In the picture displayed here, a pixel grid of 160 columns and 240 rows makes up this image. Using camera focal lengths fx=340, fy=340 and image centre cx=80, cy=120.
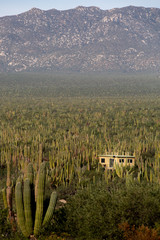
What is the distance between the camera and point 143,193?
9102 mm

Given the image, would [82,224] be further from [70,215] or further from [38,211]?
[38,211]

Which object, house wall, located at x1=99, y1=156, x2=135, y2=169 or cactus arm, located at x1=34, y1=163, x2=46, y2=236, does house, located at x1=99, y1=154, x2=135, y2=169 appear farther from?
cactus arm, located at x1=34, y1=163, x2=46, y2=236

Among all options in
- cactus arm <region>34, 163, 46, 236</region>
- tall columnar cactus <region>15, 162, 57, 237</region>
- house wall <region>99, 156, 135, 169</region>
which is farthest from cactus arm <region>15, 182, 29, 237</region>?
house wall <region>99, 156, 135, 169</region>

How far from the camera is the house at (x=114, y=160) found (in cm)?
1348

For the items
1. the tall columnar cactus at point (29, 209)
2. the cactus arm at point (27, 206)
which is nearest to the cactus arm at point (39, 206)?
the tall columnar cactus at point (29, 209)

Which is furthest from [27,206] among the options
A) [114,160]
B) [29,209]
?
[114,160]

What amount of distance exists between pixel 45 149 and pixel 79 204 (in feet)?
30.1

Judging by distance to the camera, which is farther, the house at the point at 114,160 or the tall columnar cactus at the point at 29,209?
the house at the point at 114,160

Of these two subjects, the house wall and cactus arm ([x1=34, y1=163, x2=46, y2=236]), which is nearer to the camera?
cactus arm ([x1=34, y1=163, x2=46, y2=236])

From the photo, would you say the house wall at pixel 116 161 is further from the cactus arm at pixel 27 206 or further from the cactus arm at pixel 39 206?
the cactus arm at pixel 27 206

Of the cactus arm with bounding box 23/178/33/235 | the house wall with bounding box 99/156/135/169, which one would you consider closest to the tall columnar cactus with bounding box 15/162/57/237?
the cactus arm with bounding box 23/178/33/235

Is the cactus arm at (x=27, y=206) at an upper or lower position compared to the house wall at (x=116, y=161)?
upper

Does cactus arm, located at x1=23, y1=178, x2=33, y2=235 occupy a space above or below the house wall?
above

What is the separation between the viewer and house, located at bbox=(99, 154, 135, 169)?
13475mm
